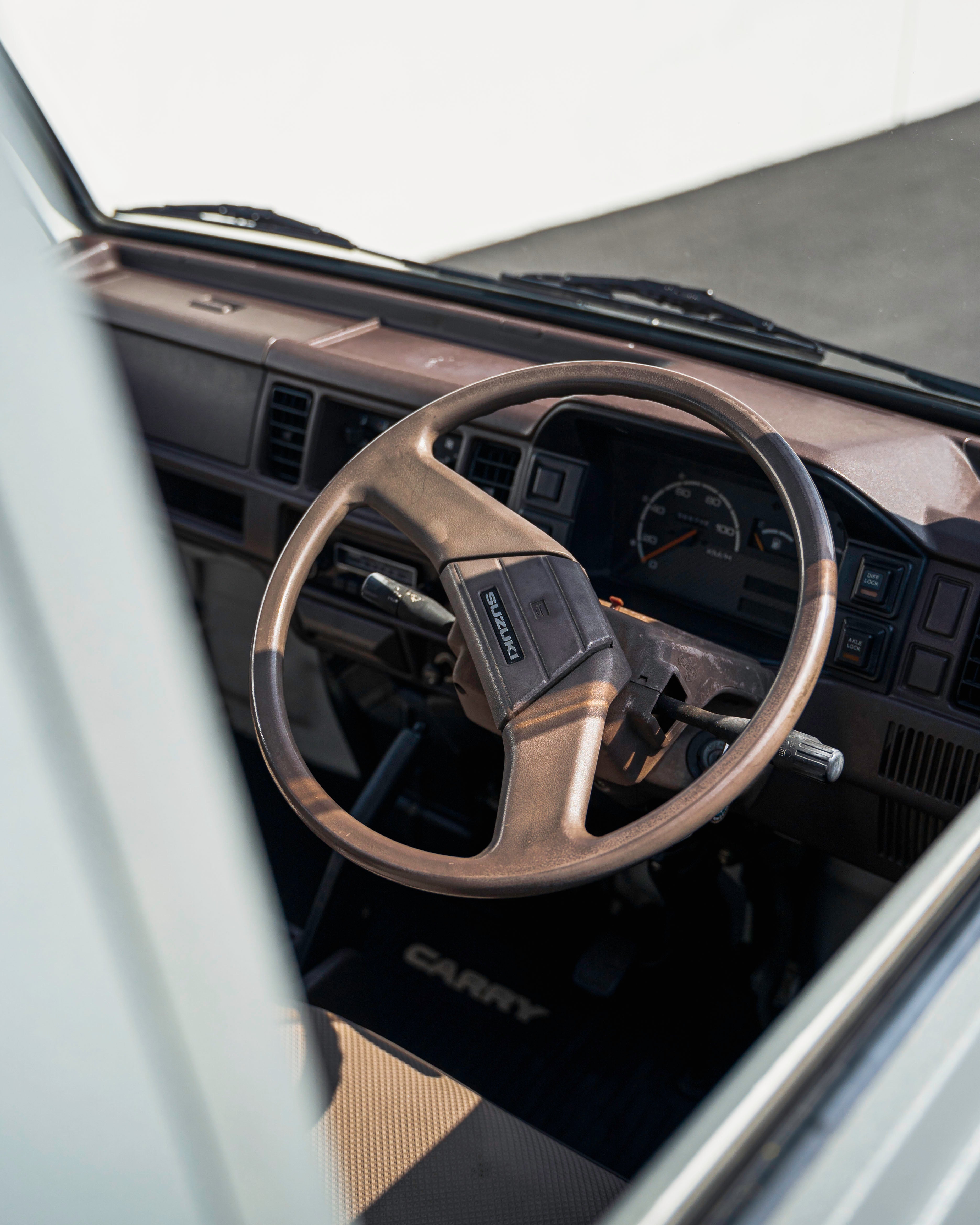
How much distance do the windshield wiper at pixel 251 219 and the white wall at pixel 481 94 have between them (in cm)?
3

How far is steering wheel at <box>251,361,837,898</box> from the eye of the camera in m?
1.06

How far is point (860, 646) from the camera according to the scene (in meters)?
1.48

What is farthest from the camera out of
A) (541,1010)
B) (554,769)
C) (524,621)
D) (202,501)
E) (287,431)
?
(202,501)

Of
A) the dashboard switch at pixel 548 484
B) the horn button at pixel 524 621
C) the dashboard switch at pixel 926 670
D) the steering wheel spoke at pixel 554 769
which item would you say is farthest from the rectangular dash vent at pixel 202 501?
the dashboard switch at pixel 926 670

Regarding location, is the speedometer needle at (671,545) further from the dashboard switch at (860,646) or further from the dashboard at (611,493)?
the dashboard switch at (860,646)

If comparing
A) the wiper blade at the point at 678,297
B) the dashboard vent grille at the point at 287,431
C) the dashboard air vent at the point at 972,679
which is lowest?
the dashboard air vent at the point at 972,679

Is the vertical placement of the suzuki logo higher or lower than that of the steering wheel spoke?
higher

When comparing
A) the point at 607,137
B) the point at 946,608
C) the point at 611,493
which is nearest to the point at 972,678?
the point at 946,608

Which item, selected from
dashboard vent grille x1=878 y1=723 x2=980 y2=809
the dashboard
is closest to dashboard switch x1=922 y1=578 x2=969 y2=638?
the dashboard

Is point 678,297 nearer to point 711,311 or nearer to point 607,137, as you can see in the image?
point 711,311

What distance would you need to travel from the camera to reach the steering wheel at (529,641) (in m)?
1.06

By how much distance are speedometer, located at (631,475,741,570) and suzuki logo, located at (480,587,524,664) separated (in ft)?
1.68

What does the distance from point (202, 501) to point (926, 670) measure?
1.54m

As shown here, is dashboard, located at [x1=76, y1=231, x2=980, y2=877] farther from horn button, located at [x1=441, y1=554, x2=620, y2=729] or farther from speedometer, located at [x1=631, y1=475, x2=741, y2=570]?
horn button, located at [x1=441, y1=554, x2=620, y2=729]
